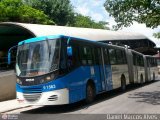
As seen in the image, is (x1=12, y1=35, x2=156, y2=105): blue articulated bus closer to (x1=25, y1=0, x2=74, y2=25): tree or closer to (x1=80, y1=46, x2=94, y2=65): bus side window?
(x1=80, y1=46, x2=94, y2=65): bus side window

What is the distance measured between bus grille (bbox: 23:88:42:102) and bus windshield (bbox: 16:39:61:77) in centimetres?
57

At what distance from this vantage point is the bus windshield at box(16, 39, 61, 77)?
14148 mm

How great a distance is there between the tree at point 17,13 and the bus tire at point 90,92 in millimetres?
29007

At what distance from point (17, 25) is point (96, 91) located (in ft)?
34.0

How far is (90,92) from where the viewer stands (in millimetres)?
16609

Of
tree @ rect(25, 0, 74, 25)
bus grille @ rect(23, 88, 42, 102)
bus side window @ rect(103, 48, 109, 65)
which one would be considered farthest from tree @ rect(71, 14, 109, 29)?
bus grille @ rect(23, 88, 42, 102)

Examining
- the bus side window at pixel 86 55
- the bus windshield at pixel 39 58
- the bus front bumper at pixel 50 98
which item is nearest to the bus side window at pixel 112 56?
the bus side window at pixel 86 55

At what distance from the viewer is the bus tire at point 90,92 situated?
16256mm

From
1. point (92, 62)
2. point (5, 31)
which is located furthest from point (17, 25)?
point (92, 62)

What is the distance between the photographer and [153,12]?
16875 millimetres

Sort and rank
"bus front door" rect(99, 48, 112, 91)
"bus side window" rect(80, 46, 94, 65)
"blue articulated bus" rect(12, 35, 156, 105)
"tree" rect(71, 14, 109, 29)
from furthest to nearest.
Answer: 1. "tree" rect(71, 14, 109, 29)
2. "bus front door" rect(99, 48, 112, 91)
3. "bus side window" rect(80, 46, 94, 65)
4. "blue articulated bus" rect(12, 35, 156, 105)

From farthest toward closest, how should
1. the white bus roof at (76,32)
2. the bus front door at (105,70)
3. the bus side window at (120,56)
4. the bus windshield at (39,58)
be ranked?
the white bus roof at (76,32), the bus side window at (120,56), the bus front door at (105,70), the bus windshield at (39,58)

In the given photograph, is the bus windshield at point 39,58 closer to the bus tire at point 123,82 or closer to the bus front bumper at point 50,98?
the bus front bumper at point 50,98

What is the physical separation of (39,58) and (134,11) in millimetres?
5616
